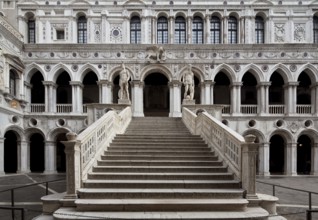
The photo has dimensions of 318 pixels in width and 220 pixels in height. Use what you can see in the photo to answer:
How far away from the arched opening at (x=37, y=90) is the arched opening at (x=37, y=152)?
331 centimetres

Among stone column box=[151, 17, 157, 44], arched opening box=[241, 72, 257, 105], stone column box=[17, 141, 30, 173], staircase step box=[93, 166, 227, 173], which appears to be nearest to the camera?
staircase step box=[93, 166, 227, 173]

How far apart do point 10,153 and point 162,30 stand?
17.6 metres

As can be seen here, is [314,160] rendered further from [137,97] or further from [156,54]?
[156,54]

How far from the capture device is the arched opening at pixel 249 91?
3002 cm

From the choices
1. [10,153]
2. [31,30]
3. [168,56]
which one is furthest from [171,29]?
[10,153]

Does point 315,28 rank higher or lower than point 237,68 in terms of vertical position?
higher

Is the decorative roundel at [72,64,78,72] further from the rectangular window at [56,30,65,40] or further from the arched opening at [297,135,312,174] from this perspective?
the arched opening at [297,135,312,174]

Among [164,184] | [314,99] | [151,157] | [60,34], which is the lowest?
[164,184]

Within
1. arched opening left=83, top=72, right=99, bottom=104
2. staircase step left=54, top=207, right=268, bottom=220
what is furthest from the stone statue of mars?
staircase step left=54, top=207, right=268, bottom=220

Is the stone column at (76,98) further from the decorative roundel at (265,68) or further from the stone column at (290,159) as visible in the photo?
the stone column at (290,159)

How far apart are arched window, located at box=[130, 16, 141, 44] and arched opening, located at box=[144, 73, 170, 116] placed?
3590 millimetres

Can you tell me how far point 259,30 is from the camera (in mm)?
28016

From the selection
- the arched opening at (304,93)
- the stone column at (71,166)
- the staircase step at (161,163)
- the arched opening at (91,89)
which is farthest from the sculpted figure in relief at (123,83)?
the arched opening at (304,93)

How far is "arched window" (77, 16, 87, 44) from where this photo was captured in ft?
91.6
